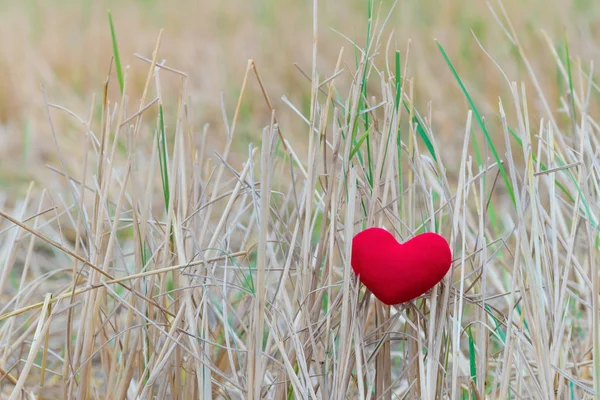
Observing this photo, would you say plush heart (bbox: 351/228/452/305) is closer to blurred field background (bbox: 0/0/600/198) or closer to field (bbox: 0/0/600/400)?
field (bbox: 0/0/600/400)

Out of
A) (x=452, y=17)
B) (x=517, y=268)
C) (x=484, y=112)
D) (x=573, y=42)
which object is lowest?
(x=517, y=268)

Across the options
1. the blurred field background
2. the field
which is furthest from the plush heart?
the blurred field background

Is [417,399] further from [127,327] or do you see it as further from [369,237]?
[127,327]

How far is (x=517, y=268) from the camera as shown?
0.64 meters

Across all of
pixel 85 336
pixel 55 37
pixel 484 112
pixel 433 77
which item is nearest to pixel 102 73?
pixel 55 37

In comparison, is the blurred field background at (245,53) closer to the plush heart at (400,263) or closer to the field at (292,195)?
the field at (292,195)

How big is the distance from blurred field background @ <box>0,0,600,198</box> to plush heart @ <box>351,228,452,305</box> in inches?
55.7

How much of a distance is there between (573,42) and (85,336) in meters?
1.87

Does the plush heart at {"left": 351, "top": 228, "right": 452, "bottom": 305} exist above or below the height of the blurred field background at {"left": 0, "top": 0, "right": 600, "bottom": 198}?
below

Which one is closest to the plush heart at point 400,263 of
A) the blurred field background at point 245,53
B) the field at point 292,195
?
the field at point 292,195

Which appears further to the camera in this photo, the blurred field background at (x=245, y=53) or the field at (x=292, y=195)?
the blurred field background at (x=245, y=53)

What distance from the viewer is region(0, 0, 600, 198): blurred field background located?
2195 millimetres

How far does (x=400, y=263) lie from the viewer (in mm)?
606

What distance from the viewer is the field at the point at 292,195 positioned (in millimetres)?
660
